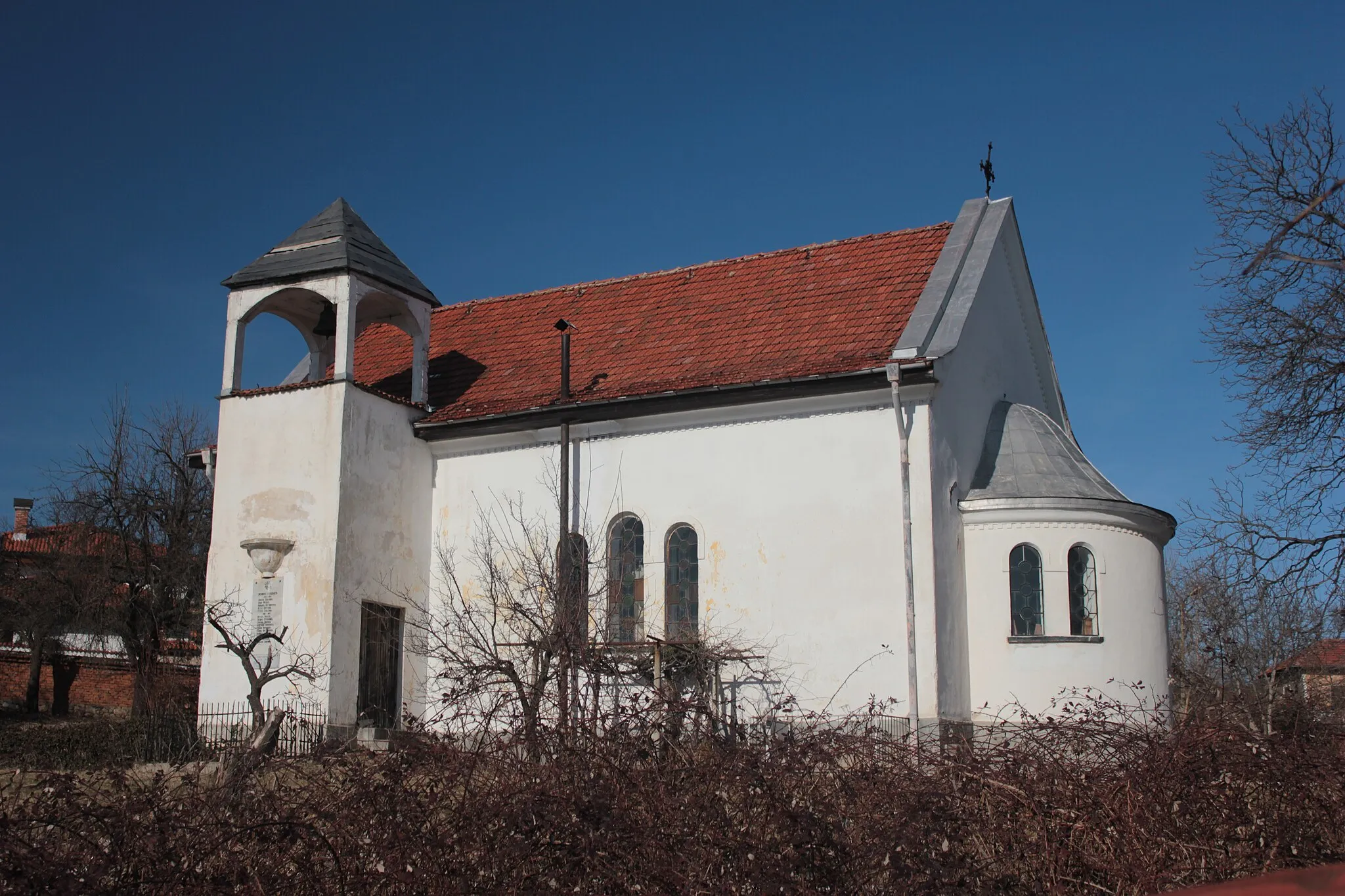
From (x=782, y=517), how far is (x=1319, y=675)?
10588 millimetres

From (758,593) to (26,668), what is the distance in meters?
24.8

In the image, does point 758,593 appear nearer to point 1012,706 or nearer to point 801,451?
point 801,451

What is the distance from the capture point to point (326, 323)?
23062 millimetres

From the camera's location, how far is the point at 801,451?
706 inches

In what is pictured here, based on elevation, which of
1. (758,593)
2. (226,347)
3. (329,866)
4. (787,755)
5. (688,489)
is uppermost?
(226,347)

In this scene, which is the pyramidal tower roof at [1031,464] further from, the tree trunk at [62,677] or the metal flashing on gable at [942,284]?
the tree trunk at [62,677]

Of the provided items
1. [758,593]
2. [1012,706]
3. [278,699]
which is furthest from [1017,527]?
[278,699]

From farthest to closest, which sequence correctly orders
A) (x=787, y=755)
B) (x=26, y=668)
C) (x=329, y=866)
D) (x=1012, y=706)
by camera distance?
(x=26, y=668), (x=1012, y=706), (x=787, y=755), (x=329, y=866)

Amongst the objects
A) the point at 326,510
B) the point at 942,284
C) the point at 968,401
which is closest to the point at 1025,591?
the point at 968,401

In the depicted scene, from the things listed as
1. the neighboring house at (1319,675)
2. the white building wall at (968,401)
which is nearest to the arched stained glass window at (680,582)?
the white building wall at (968,401)

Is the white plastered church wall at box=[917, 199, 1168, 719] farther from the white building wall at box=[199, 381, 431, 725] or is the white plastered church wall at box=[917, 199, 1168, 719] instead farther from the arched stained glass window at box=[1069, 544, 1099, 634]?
the white building wall at box=[199, 381, 431, 725]

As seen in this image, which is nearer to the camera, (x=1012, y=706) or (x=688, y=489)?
(x=1012, y=706)

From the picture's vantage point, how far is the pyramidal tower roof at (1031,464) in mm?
18047

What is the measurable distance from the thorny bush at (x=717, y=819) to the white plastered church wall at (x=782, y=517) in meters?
7.15
